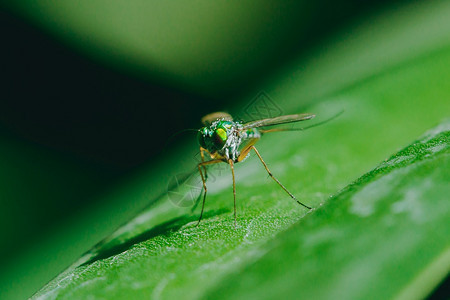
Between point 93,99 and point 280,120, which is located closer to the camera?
point 280,120

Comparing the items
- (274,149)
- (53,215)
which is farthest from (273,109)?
(53,215)

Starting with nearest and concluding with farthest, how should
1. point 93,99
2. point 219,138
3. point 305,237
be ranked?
point 305,237, point 219,138, point 93,99

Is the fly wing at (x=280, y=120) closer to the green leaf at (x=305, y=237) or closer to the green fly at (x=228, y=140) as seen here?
the green fly at (x=228, y=140)

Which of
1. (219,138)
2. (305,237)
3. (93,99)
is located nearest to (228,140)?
(219,138)

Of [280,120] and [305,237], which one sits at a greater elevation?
[280,120]

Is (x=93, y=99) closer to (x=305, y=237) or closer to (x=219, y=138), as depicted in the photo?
(x=219, y=138)
